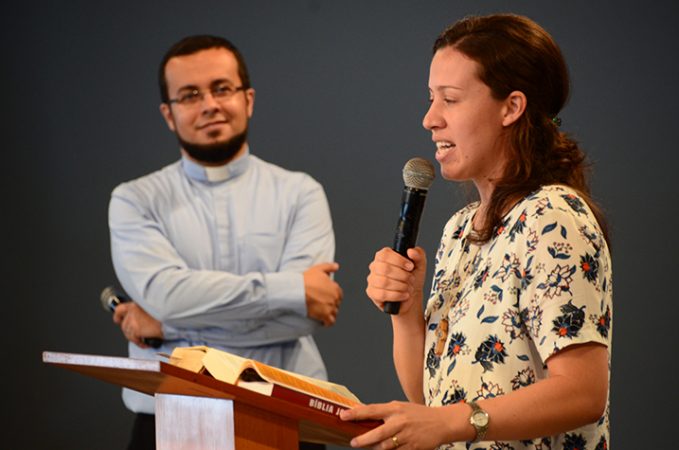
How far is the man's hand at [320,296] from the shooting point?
342 cm

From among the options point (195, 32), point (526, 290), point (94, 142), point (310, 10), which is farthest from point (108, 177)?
point (526, 290)

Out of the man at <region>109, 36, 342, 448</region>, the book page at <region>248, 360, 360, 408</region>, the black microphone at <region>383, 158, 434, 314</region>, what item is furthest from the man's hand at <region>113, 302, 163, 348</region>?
the book page at <region>248, 360, 360, 408</region>

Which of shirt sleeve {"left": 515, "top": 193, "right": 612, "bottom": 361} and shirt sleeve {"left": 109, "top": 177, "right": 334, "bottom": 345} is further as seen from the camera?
shirt sleeve {"left": 109, "top": 177, "right": 334, "bottom": 345}

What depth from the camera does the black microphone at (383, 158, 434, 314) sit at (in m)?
1.86

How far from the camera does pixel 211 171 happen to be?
12.5 ft

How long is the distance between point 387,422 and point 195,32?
3.57m

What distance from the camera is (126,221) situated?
11.9 ft

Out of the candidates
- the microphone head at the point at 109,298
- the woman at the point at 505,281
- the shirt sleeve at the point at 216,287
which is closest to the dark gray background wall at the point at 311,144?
the microphone head at the point at 109,298

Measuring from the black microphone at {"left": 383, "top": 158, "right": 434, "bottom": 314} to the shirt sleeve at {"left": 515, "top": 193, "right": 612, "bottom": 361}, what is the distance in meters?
0.28

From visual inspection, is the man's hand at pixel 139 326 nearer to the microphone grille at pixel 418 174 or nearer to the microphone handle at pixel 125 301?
the microphone handle at pixel 125 301

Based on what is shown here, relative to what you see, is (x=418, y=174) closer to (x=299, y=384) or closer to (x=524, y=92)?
(x=524, y=92)

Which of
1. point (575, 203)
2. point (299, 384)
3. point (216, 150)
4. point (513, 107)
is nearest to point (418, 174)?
point (513, 107)

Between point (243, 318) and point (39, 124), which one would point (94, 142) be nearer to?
point (39, 124)

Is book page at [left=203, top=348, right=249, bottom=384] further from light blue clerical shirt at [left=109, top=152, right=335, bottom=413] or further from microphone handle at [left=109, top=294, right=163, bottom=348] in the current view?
microphone handle at [left=109, top=294, right=163, bottom=348]
